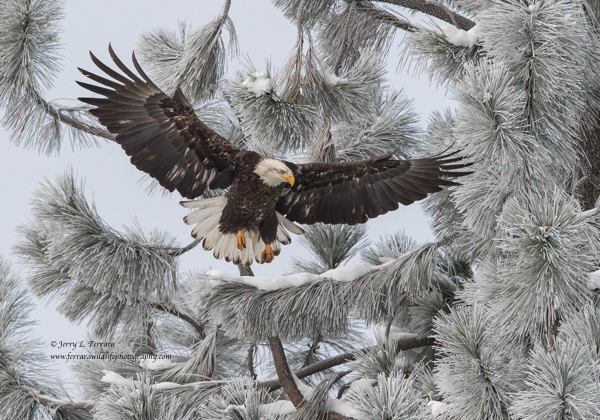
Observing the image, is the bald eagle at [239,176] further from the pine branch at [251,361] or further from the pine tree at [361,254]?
the pine branch at [251,361]

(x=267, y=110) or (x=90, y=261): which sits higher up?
(x=267, y=110)

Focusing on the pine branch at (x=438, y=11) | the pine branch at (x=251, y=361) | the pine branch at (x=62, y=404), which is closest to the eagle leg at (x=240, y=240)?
the pine branch at (x=251, y=361)

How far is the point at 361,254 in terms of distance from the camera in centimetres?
271

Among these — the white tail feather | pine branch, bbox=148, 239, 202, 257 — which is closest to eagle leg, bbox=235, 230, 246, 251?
the white tail feather

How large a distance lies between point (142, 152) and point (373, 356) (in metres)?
0.87

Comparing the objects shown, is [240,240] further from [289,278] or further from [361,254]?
[361,254]

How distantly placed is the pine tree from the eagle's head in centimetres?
9

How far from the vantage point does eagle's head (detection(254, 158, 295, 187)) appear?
2.19m

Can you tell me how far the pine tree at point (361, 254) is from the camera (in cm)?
171

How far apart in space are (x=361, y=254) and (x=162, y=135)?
0.90m

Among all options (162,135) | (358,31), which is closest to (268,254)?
(162,135)

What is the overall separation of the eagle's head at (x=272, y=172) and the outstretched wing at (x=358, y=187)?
9 centimetres

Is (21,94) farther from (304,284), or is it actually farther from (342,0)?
(342,0)

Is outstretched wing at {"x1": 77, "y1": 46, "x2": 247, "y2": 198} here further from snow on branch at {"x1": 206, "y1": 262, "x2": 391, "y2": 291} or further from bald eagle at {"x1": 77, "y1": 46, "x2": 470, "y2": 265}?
snow on branch at {"x1": 206, "y1": 262, "x2": 391, "y2": 291}
